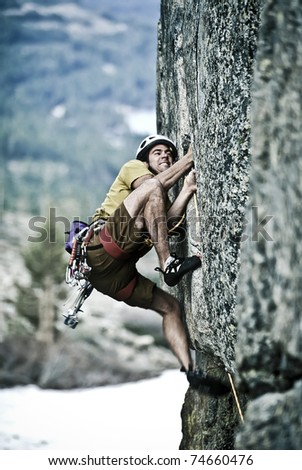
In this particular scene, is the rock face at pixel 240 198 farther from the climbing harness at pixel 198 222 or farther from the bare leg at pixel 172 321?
the bare leg at pixel 172 321

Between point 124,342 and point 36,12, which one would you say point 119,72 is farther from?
point 124,342

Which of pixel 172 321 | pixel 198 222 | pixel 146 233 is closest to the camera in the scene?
pixel 198 222

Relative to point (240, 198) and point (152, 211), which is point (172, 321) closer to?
point (152, 211)

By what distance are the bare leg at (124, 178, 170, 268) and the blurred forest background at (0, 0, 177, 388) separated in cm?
876

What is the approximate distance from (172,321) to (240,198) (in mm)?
2163

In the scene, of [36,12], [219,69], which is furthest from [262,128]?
[36,12]

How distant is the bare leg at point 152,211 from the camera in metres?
5.30

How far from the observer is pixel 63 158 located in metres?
24.8

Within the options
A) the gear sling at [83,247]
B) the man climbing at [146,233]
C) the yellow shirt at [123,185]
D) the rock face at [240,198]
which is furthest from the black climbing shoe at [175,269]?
the yellow shirt at [123,185]

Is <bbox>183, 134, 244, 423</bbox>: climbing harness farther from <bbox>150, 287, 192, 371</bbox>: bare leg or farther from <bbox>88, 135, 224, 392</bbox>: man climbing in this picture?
<bbox>150, 287, 192, 371</bbox>: bare leg

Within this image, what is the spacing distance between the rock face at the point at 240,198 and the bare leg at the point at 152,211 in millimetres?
240

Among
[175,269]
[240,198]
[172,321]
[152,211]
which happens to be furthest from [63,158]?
[240,198]

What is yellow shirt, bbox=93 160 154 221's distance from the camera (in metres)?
5.59

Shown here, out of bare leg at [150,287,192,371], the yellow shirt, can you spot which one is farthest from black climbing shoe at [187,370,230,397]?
the yellow shirt
